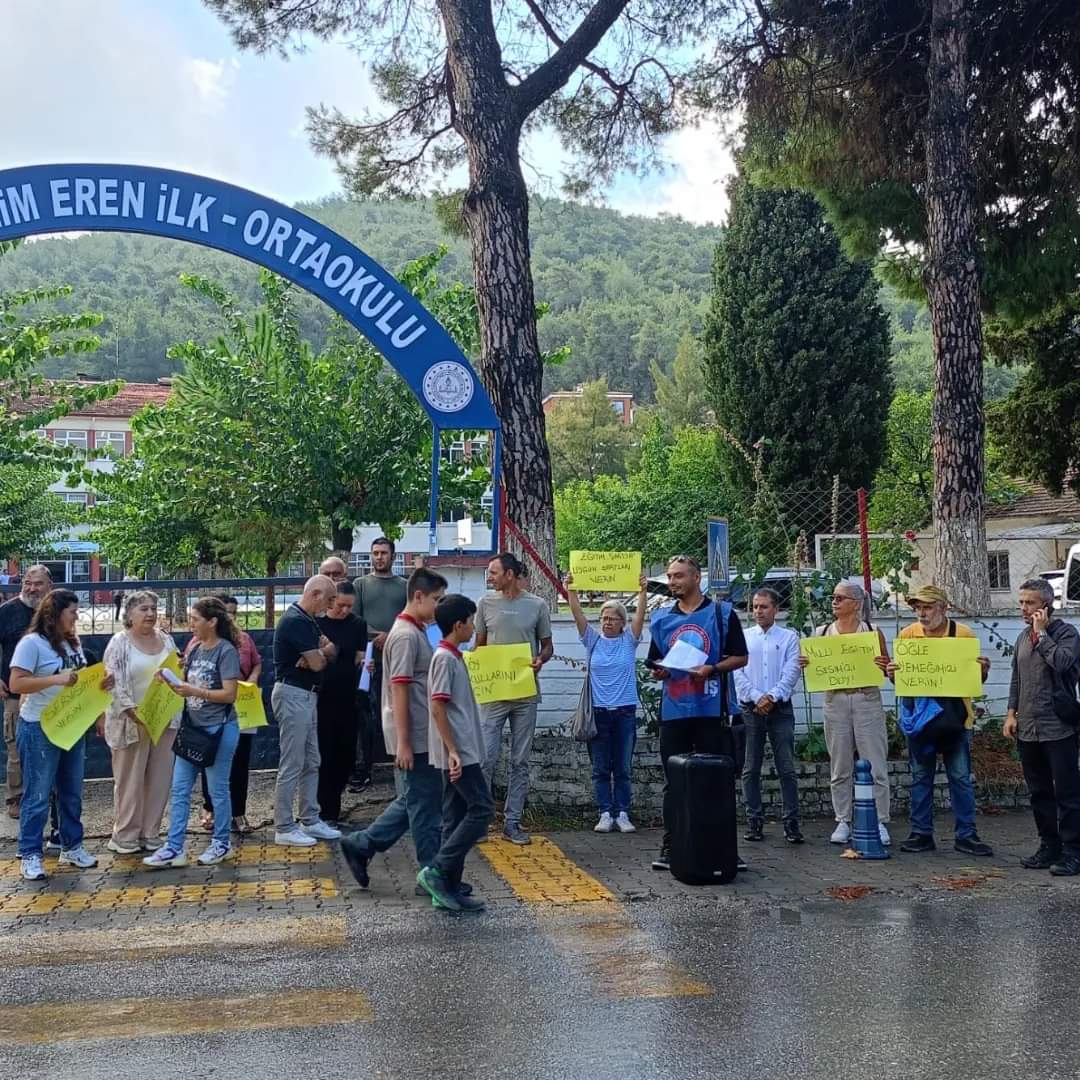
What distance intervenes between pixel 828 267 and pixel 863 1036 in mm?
31811

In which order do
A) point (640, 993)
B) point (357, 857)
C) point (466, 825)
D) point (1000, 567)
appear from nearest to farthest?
point (640, 993) → point (466, 825) → point (357, 857) → point (1000, 567)

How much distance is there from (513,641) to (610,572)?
969mm

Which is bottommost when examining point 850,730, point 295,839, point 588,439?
point 295,839

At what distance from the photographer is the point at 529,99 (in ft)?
40.6

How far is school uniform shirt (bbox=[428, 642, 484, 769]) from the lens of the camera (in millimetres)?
7164

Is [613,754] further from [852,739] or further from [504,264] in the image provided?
[504,264]

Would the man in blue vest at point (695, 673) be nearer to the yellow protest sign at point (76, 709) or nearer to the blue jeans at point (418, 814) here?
the blue jeans at point (418, 814)

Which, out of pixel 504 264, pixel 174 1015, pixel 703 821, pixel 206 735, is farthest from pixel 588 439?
pixel 174 1015

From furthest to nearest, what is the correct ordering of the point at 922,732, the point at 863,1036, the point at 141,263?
the point at 141,263 → the point at 922,732 → the point at 863,1036

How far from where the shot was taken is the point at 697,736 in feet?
27.6

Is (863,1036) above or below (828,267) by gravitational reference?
below

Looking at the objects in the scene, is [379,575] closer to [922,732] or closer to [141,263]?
[922,732]

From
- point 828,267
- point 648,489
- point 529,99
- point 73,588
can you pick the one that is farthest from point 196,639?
point 648,489

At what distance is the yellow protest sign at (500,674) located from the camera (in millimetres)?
9070
